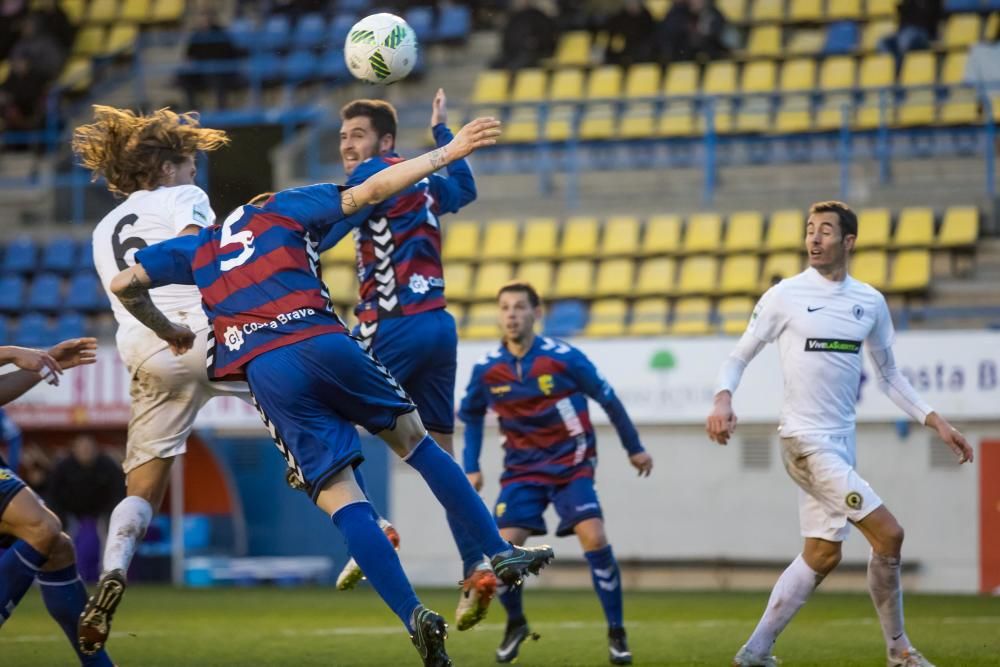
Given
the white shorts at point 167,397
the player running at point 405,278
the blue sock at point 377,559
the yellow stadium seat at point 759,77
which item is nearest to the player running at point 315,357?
the blue sock at point 377,559

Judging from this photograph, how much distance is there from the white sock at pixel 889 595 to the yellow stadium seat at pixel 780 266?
9.71m

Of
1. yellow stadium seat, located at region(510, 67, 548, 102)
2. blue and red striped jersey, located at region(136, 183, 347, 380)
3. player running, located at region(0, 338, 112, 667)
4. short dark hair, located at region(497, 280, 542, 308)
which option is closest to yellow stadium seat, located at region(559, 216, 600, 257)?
yellow stadium seat, located at region(510, 67, 548, 102)

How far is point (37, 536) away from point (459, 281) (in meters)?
11.9

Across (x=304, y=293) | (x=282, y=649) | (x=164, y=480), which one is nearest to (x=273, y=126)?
(x=282, y=649)

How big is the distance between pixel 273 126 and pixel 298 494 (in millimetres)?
5889

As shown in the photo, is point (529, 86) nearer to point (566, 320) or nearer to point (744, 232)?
point (744, 232)

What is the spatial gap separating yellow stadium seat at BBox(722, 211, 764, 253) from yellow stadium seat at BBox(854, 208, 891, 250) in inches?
43.8

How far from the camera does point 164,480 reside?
8117 mm

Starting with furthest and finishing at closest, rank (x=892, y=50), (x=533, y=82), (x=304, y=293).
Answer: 1. (x=533, y=82)
2. (x=892, y=50)
3. (x=304, y=293)

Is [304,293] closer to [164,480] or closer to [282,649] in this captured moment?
[164,480]

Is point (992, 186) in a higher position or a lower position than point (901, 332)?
higher

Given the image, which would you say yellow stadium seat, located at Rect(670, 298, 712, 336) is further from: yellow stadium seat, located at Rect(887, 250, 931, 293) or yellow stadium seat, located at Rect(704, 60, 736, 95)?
yellow stadium seat, located at Rect(704, 60, 736, 95)

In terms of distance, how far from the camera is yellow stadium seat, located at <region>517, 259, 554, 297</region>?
61.5 feet

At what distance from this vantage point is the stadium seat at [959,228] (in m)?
17.5
